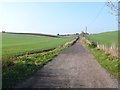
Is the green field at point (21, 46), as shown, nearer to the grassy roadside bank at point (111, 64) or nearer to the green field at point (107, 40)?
the grassy roadside bank at point (111, 64)

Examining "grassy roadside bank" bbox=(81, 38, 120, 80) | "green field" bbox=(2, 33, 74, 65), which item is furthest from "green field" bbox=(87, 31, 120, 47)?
"green field" bbox=(2, 33, 74, 65)

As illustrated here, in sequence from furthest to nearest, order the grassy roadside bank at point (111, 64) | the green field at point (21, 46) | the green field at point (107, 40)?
the green field at point (107, 40) → the green field at point (21, 46) → the grassy roadside bank at point (111, 64)

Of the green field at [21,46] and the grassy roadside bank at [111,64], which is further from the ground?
the green field at [21,46]

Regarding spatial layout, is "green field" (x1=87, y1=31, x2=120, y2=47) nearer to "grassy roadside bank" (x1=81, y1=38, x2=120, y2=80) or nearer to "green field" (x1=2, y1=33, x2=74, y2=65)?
"grassy roadside bank" (x1=81, y1=38, x2=120, y2=80)

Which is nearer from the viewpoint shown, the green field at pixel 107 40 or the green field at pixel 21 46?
the green field at pixel 21 46

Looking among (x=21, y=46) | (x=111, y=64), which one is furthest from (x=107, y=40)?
(x=111, y=64)

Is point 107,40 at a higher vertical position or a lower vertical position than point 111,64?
higher

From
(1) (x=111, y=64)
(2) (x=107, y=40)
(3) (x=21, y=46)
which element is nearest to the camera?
(1) (x=111, y=64)

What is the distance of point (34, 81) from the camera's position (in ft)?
24.3

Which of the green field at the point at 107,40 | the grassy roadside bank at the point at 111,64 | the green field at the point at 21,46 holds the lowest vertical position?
the grassy roadside bank at the point at 111,64

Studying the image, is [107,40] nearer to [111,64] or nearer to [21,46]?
[21,46]

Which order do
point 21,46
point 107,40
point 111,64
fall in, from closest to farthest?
1. point 111,64
2. point 21,46
3. point 107,40

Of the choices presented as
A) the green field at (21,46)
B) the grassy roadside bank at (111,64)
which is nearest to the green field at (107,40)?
the grassy roadside bank at (111,64)

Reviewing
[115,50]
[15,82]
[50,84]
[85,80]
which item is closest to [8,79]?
[15,82]
